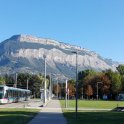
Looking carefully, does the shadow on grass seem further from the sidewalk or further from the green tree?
the green tree

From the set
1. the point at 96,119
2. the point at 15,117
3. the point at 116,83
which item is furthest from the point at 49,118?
the point at 116,83

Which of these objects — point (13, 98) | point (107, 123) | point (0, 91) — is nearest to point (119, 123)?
point (107, 123)

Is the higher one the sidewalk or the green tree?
the green tree

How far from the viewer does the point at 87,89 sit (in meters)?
194

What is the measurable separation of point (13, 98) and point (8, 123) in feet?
206

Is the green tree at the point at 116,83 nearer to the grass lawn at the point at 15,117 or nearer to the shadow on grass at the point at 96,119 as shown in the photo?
the grass lawn at the point at 15,117

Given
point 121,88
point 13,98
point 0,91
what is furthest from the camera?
point 121,88

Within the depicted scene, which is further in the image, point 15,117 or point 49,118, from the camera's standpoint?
point 15,117

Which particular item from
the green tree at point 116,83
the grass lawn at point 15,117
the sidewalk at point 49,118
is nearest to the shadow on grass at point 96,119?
the sidewalk at point 49,118

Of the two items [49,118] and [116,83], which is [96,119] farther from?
[116,83]

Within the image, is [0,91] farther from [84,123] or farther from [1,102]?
[84,123]

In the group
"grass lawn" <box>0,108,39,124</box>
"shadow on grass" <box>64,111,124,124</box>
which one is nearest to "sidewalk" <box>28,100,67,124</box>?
"grass lawn" <box>0,108,39,124</box>

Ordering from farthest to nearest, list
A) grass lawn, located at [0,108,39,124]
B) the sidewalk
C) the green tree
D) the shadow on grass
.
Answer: the green tree < grass lawn, located at [0,108,39,124] < the shadow on grass < the sidewalk

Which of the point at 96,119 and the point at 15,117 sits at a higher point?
the point at 15,117
